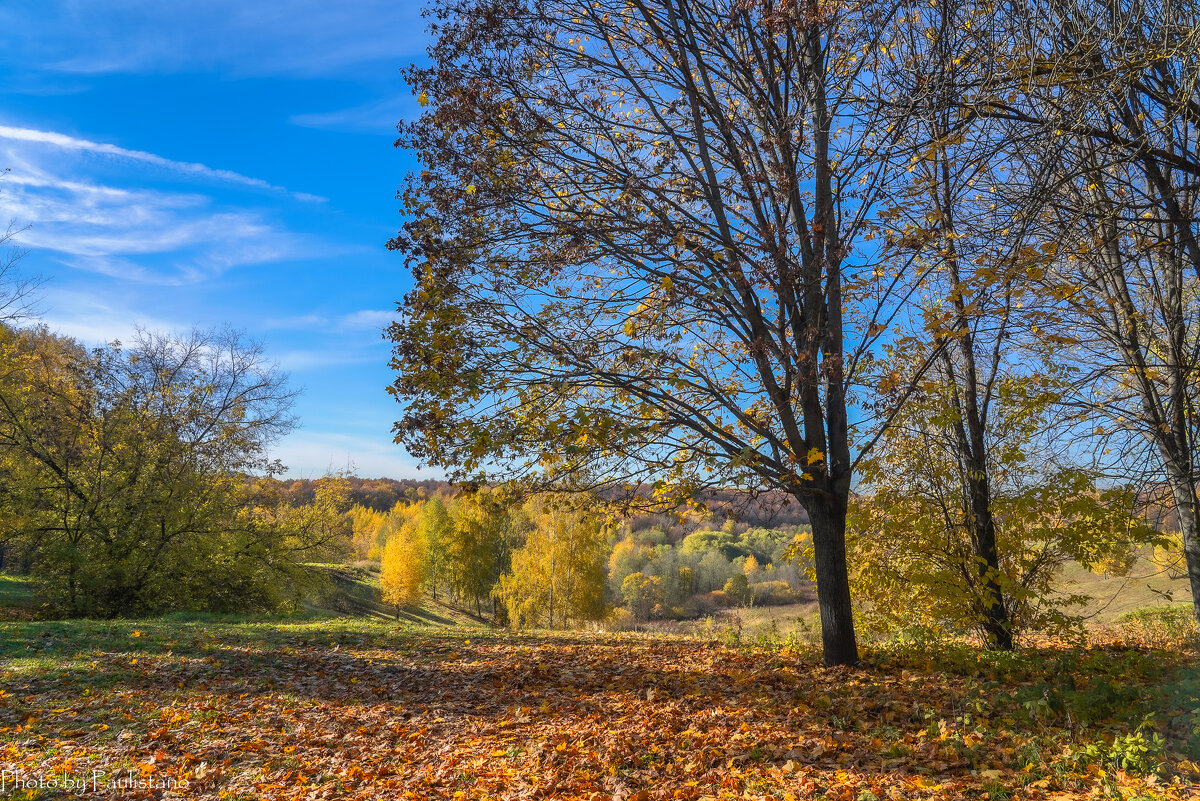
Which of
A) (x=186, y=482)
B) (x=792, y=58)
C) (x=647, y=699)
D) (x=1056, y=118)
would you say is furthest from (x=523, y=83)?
(x=186, y=482)

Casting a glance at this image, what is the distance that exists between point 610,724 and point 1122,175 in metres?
9.98

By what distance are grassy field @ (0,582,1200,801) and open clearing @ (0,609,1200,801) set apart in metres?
0.03

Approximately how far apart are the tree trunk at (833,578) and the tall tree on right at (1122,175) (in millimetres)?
3363

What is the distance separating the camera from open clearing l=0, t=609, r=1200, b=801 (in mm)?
4375

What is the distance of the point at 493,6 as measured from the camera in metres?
7.43

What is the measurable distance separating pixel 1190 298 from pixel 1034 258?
4.76 m

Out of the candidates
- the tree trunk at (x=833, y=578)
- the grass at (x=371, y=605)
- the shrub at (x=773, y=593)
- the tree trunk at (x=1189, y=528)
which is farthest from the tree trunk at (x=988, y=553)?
the shrub at (x=773, y=593)

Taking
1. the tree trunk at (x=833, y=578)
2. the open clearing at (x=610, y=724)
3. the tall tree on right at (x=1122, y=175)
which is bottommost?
the open clearing at (x=610, y=724)

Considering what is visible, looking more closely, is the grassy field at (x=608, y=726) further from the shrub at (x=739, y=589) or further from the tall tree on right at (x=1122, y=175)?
the shrub at (x=739, y=589)

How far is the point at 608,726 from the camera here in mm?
5684

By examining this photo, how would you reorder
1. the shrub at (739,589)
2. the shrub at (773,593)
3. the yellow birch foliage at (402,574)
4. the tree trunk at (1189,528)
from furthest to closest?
the shrub at (773,593)
the shrub at (739,589)
the yellow birch foliage at (402,574)
the tree trunk at (1189,528)

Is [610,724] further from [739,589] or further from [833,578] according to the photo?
[739,589]

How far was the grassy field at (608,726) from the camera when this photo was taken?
434 centimetres

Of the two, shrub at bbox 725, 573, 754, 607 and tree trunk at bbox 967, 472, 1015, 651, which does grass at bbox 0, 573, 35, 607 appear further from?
shrub at bbox 725, 573, 754, 607
